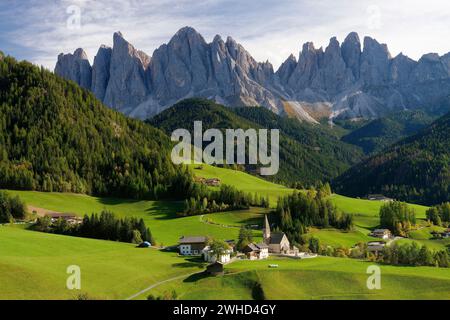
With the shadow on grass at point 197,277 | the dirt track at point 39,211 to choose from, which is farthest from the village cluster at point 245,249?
the dirt track at point 39,211

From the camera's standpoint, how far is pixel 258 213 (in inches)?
7062

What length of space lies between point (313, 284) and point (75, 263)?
39530mm

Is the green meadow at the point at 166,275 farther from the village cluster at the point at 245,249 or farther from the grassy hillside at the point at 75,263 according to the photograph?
the village cluster at the point at 245,249

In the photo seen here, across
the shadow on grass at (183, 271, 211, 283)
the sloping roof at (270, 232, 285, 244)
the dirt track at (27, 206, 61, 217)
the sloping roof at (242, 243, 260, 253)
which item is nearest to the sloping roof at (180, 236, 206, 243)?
the sloping roof at (242, 243, 260, 253)

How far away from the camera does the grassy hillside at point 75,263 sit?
274ft

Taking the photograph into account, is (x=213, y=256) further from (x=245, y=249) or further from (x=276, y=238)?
(x=276, y=238)

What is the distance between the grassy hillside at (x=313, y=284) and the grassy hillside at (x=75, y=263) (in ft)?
20.1

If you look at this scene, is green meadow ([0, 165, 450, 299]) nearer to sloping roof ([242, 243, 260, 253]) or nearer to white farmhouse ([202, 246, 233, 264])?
white farmhouse ([202, 246, 233, 264])

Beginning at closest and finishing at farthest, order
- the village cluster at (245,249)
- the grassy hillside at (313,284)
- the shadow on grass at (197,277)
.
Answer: the grassy hillside at (313,284)
the shadow on grass at (197,277)
the village cluster at (245,249)

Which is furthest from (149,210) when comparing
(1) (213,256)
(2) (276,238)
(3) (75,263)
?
(3) (75,263)

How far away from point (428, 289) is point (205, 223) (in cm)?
8040

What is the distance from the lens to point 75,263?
331 ft

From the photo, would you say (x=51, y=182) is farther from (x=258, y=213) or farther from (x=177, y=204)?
(x=258, y=213)
